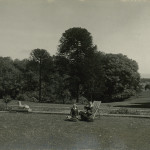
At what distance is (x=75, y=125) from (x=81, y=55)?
1411 inches

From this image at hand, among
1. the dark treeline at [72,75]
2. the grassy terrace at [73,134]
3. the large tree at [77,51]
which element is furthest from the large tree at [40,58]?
the grassy terrace at [73,134]

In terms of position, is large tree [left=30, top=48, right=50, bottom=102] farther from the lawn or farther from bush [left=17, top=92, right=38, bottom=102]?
the lawn

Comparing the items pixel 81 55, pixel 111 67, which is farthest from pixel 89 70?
pixel 111 67

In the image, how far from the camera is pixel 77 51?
59125 mm

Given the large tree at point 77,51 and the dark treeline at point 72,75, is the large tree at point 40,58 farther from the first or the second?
the large tree at point 77,51

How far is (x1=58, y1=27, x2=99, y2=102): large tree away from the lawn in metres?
31.2

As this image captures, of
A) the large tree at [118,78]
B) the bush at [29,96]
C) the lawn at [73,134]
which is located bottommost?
the lawn at [73,134]

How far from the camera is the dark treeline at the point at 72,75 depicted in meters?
59.0

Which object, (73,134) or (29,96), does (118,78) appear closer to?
(29,96)

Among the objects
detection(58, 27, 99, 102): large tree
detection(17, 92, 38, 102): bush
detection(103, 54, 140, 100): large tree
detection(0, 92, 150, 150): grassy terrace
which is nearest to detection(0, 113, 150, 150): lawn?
detection(0, 92, 150, 150): grassy terrace

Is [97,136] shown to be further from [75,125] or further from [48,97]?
[48,97]

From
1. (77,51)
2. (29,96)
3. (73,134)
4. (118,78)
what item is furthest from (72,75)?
(73,134)

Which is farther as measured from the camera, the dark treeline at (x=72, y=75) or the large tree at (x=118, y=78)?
the large tree at (x=118, y=78)

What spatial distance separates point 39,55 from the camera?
6562 centimetres
